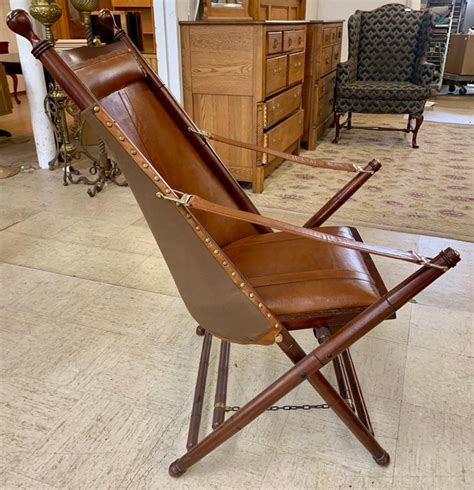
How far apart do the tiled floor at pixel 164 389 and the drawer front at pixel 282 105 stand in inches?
48.7

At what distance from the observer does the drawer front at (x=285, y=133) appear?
9.75 ft

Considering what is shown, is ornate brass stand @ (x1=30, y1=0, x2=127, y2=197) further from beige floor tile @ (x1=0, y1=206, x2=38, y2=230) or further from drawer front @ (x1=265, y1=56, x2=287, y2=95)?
drawer front @ (x1=265, y1=56, x2=287, y2=95)

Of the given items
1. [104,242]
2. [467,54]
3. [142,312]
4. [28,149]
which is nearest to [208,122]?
[104,242]

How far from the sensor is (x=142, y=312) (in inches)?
70.4

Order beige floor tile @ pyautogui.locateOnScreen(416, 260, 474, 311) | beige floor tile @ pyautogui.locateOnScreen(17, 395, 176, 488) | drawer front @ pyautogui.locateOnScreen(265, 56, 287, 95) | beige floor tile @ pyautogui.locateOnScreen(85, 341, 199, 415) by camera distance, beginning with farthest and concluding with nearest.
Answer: drawer front @ pyautogui.locateOnScreen(265, 56, 287, 95) → beige floor tile @ pyautogui.locateOnScreen(416, 260, 474, 311) → beige floor tile @ pyautogui.locateOnScreen(85, 341, 199, 415) → beige floor tile @ pyautogui.locateOnScreen(17, 395, 176, 488)

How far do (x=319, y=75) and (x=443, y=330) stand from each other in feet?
8.95

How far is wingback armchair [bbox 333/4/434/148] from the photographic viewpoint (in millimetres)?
3910

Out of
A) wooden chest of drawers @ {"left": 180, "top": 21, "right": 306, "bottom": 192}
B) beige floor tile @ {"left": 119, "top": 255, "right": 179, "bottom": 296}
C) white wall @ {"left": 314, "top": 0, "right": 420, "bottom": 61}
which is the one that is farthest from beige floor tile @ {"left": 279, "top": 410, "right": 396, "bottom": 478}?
white wall @ {"left": 314, "top": 0, "right": 420, "bottom": 61}

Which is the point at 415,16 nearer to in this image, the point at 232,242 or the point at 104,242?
the point at 104,242

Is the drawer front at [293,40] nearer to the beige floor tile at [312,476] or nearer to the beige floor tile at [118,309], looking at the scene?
the beige floor tile at [118,309]

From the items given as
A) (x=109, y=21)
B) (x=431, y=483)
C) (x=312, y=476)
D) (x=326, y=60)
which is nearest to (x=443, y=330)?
(x=431, y=483)

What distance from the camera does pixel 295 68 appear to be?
332 centimetres

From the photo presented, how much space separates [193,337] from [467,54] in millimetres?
6372

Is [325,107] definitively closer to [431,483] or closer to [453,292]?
[453,292]
